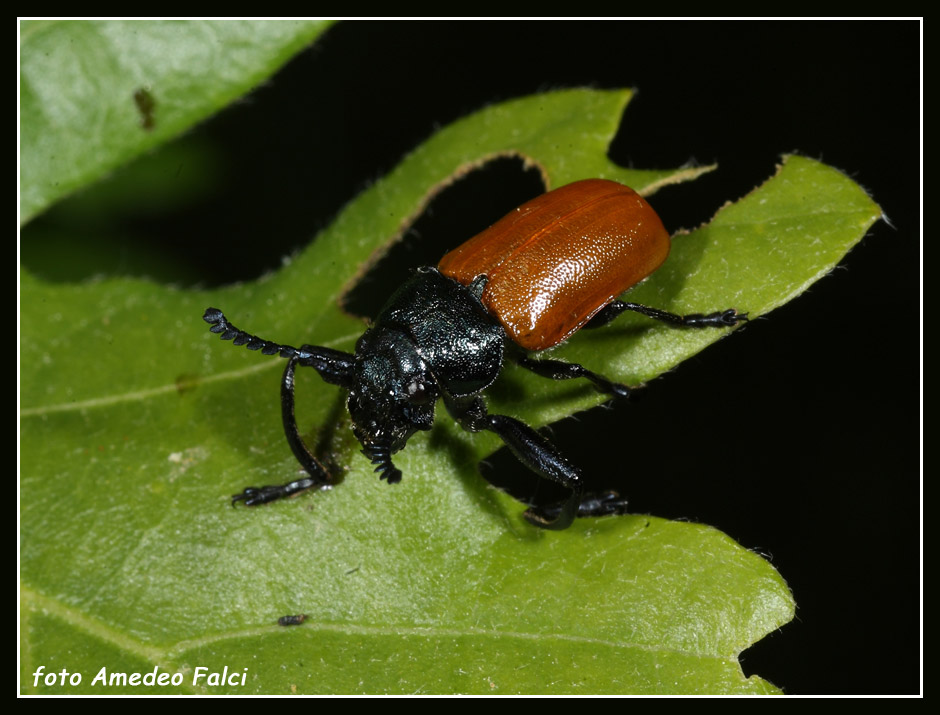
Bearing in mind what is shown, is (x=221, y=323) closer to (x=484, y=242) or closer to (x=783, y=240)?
(x=484, y=242)

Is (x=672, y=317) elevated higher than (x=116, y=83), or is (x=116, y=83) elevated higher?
(x=116, y=83)

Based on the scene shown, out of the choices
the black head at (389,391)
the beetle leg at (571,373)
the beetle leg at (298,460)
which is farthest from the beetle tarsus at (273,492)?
the beetle leg at (571,373)

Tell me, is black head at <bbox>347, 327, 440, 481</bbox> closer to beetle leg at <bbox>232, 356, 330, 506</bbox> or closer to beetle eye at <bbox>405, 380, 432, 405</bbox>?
beetle eye at <bbox>405, 380, 432, 405</bbox>

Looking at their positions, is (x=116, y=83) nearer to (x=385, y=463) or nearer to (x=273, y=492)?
(x=273, y=492)

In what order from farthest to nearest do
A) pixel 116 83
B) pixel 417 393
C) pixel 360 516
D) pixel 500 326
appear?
1. pixel 116 83
2. pixel 500 326
3. pixel 417 393
4. pixel 360 516

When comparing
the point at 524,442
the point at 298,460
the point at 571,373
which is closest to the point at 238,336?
the point at 298,460

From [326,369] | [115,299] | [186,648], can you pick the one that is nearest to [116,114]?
[115,299]
